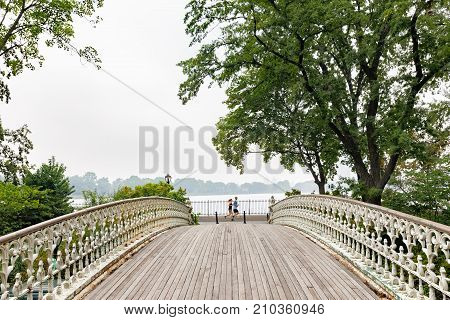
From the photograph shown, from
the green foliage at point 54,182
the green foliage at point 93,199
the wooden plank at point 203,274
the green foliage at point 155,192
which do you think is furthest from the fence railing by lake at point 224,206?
the wooden plank at point 203,274

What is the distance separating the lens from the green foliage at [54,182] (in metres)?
25.1

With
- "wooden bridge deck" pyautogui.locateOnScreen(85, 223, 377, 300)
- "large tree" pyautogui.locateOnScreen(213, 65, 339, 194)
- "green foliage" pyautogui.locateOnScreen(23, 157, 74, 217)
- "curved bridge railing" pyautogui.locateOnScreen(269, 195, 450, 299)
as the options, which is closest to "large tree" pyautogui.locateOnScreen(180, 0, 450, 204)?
"large tree" pyautogui.locateOnScreen(213, 65, 339, 194)

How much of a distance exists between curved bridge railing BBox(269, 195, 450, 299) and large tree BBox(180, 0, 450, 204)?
5108 millimetres

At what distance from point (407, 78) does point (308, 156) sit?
11748 mm

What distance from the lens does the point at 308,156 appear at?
2580 cm

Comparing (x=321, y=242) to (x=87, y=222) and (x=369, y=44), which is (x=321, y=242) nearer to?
(x=87, y=222)

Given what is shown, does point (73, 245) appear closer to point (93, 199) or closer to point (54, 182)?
point (54, 182)

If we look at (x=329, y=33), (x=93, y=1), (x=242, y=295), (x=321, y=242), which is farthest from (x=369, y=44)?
(x=93, y=1)

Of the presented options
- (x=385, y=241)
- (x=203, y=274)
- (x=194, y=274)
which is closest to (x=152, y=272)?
(x=194, y=274)

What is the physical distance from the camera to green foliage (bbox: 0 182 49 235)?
19062mm

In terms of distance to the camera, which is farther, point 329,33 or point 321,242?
point 329,33

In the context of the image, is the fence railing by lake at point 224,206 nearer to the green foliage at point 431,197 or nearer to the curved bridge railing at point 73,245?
the green foliage at point 431,197

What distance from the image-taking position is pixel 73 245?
5879 millimetres

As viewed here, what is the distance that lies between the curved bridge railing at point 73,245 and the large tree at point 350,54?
8128 millimetres
